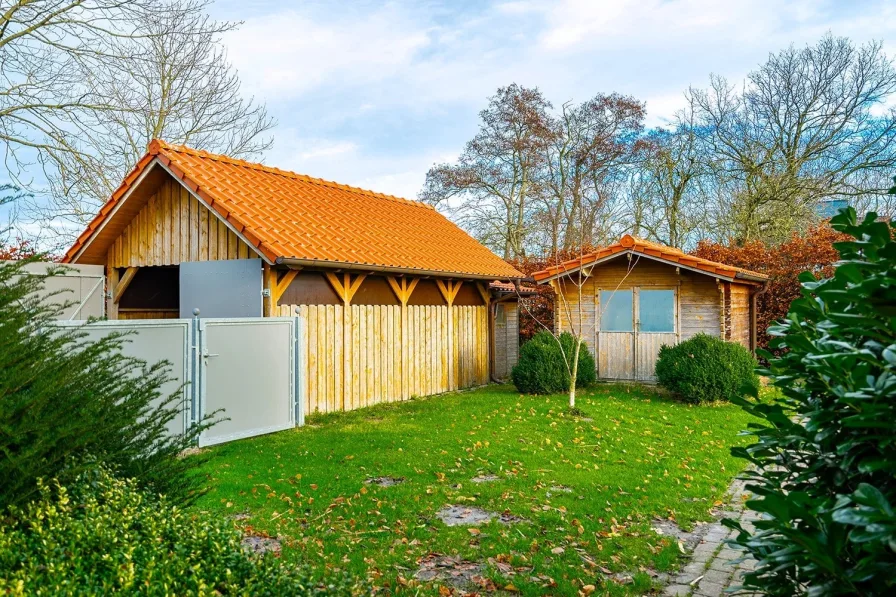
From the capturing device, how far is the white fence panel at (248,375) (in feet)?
28.9

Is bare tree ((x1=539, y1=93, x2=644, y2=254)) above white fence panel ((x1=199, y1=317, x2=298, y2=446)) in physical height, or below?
above

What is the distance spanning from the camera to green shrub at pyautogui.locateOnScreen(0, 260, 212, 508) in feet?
11.1

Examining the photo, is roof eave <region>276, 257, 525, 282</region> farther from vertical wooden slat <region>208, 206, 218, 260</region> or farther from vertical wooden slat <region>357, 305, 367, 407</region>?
vertical wooden slat <region>208, 206, 218, 260</region>

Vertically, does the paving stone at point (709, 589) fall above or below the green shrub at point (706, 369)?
below

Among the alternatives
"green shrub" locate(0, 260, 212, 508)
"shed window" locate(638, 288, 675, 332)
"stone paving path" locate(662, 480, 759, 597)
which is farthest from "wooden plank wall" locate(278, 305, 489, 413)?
"stone paving path" locate(662, 480, 759, 597)

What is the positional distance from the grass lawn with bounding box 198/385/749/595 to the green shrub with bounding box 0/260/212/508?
49cm

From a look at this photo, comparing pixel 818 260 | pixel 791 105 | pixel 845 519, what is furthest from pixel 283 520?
pixel 791 105

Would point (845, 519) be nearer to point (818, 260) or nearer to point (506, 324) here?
point (506, 324)

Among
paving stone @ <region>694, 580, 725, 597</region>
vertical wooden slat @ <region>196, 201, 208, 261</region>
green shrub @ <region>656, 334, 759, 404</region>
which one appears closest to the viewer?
paving stone @ <region>694, 580, 725, 597</region>

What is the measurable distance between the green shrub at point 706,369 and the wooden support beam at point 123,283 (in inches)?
432

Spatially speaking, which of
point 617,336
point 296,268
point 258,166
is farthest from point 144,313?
point 617,336

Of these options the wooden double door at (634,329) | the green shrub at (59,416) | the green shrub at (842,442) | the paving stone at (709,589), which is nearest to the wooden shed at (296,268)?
the wooden double door at (634,329)

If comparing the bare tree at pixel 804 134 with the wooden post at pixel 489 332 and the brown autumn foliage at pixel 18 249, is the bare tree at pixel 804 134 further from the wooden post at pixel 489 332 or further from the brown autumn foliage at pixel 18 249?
the brown autumn foliage at pixel 18 249

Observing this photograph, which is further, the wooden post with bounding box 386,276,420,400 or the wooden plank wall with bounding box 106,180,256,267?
the wooden post with bounding box 386,276,420,400
